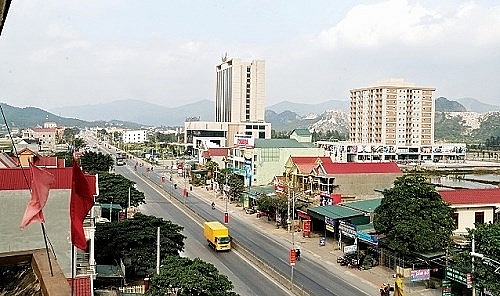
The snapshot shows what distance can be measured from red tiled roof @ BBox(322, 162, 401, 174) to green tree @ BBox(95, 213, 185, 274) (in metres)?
15.8

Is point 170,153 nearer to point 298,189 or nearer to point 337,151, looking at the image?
point 337,151

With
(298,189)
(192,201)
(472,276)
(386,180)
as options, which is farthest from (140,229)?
(192,201)

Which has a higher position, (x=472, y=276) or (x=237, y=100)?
(x=237, y=100)

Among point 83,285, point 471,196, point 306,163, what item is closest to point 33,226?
point 83,285

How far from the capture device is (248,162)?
47.2m

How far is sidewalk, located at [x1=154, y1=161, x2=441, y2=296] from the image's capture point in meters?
19.9

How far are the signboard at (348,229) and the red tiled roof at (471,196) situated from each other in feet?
14.4

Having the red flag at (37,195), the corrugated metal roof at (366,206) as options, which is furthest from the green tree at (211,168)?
the red flag at (37,195)

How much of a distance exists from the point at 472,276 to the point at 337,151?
6072cm

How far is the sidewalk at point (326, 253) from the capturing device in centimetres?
1989

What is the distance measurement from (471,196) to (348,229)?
6.09 m

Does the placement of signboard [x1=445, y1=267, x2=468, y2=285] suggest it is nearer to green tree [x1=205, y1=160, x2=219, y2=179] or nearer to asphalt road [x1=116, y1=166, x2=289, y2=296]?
asphalt road [x1=116, y1=166, x2=289, y2=296]

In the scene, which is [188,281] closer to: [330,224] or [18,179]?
[18,179]

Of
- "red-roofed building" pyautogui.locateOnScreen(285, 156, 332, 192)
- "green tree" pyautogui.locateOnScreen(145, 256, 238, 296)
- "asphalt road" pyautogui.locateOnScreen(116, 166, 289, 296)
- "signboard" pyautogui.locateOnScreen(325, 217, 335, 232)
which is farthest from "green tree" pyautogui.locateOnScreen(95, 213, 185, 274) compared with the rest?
"red-roofed building" pyautogui.locateOnScreen(285, 156, 332, 192)
